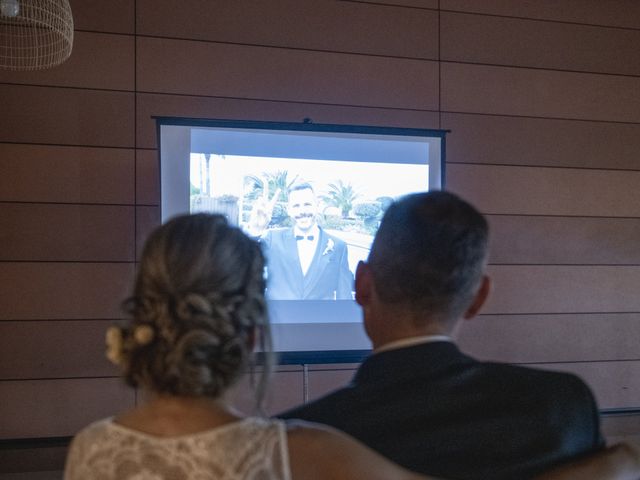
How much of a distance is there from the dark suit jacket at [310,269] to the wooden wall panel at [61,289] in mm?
830

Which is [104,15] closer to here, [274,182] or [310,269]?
[274,182]

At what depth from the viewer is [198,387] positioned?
2.72 ft

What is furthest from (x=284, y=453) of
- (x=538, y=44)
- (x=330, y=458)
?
(x=538, y=44)

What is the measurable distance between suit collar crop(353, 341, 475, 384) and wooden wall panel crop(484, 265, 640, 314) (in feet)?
10.7

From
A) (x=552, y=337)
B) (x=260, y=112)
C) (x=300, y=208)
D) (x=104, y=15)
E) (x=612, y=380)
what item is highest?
(x=104, y=15)

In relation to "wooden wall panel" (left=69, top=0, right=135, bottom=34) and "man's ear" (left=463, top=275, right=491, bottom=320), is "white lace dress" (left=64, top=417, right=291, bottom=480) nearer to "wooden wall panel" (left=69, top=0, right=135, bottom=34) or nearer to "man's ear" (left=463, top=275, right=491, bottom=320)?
"man's ear" (left=463, top=275, right=491, bottom=320)

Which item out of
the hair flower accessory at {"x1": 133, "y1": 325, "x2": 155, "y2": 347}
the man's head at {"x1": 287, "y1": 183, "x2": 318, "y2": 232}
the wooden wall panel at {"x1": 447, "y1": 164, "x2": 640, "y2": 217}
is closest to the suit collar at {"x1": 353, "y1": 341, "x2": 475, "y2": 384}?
the hair flower accessory at {"x1": 133, "y1": 325, "x2": 155, "y2": 347}

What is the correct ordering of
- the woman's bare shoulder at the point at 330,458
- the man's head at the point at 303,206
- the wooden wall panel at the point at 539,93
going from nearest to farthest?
the woman's bare shoulder at the point at 330,458, the man's head at the point at 303,206, the wooden wall panel at the point at 539,93

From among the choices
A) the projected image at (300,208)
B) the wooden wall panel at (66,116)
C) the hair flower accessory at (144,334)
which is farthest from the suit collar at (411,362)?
the wooden wall panel at (66,116)

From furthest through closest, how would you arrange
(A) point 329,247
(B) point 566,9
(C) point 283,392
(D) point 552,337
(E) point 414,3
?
(B) point 566,9 < (D) point 552,337 < (E) point 414,3 < (C) point 283,392 < (A) point 329,247

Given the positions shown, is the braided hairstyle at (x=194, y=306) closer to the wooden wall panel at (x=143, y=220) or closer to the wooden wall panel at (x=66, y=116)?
the wooden wall panel at (x=143, y=220)

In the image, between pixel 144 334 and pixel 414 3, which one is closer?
pixel 144 334

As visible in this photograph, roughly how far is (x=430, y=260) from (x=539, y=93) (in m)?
3.71

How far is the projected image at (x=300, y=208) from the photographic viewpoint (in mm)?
3498
